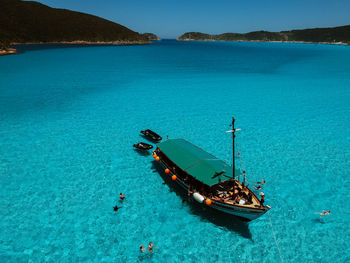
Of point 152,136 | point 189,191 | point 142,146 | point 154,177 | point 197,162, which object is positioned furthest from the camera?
A: point 152,136

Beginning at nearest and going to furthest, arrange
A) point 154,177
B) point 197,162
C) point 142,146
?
1. point 197,162
2. point 154,177
3. point 142,146

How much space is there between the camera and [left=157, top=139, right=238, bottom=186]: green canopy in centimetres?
1855

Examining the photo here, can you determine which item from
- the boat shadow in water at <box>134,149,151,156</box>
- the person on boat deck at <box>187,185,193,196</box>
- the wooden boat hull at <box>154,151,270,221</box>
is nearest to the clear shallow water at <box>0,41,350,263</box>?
the boat shadow in water at <box>134,149,151,156</box>

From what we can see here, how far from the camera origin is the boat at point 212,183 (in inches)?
654

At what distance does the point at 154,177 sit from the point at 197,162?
6.45m

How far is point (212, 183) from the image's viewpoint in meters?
17.7

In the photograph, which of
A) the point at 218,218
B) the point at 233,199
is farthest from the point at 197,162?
the point at 218,218

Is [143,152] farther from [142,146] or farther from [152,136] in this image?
[152,136]

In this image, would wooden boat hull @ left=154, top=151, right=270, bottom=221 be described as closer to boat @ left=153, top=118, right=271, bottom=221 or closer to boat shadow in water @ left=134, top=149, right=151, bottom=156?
boat @ left=153, top=118, right=271, bottom=221

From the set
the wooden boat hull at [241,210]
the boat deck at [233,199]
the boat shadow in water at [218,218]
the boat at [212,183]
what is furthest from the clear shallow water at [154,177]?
the boat deck at [233,199]

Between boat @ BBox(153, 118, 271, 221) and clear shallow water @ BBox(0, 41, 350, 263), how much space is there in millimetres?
2122

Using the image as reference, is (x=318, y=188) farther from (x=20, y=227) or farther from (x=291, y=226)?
(x=20, y=227)

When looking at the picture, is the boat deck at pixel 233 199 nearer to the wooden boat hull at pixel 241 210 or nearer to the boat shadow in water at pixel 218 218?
the wooden boat hull at pixel 241 210

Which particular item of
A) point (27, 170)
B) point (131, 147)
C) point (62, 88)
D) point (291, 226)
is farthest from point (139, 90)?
point (291, 226)
